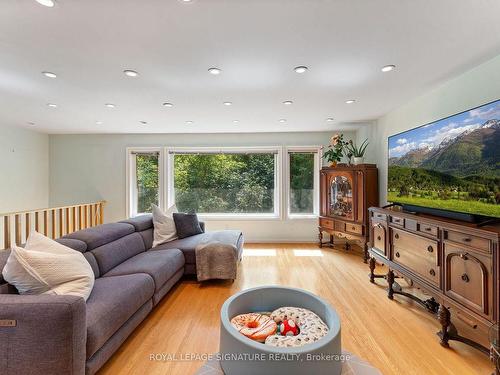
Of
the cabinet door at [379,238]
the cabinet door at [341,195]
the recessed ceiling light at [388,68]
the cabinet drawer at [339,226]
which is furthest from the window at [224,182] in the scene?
the recessed ceiling light at [388,68]

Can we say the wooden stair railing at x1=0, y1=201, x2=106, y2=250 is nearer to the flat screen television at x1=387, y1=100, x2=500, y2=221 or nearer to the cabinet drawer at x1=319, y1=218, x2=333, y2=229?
the cabinet drawer at x1=319, y1=218, x2=333, y2=229

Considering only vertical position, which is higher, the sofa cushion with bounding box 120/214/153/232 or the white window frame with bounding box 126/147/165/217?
the white window frame with bounding box 126/147/165/217

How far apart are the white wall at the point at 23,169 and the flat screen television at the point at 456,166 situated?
6.27m

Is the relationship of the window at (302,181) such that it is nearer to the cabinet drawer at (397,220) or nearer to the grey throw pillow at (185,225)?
the grey throw pillow at (185,225)

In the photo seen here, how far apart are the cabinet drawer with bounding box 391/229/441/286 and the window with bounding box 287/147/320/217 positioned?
2425 mm

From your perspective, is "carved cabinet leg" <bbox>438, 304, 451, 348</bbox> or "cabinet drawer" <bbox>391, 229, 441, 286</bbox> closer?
"carved cabinet leg" <bbox>438, 304, 451, 348</bbox>

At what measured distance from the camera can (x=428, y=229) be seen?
204 cm

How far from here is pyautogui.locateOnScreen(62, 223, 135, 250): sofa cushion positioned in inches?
92.6

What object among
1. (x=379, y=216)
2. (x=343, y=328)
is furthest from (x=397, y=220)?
(x=343, y=328)

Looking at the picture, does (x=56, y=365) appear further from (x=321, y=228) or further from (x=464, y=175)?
(x=321, y=228)

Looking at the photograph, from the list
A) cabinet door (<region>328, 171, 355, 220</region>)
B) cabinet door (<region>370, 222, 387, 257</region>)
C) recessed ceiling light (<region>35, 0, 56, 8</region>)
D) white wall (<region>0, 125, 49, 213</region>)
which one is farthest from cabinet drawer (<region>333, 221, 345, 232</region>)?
white wall (<region>0, 125, 49, 213</region>)

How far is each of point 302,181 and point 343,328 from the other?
317 centimetres

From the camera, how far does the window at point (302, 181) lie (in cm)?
489

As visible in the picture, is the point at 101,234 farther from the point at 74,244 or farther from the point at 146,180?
the point at 146,180
